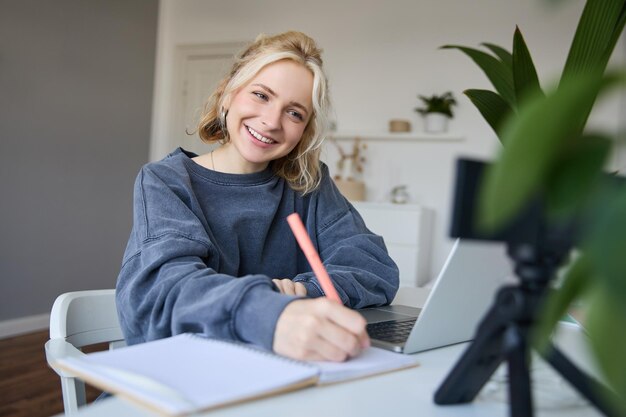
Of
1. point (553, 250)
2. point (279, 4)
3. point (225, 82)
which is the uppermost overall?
point (279, 4)


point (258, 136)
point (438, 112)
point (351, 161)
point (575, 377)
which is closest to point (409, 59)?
point (438, 112)

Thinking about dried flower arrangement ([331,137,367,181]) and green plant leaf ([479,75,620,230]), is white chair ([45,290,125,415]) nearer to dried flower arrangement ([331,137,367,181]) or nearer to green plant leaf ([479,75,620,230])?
green plant leaf ([479,75,620,230])

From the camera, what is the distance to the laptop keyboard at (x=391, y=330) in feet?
2.75

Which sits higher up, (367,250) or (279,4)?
(279,4)

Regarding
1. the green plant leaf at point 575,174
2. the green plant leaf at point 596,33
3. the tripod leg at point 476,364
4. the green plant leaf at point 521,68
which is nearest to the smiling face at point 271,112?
the green plant leaf at point 521,68

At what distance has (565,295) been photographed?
0.78 feet

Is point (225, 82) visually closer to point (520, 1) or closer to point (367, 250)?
point (367, 250)

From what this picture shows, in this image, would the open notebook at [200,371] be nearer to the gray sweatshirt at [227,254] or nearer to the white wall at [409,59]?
the gray sweatshirt at [227,254]

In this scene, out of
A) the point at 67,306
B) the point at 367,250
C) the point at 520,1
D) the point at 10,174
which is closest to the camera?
the point at 67,306

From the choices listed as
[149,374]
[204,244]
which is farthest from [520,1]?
[149,374]

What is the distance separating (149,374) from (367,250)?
752 mm

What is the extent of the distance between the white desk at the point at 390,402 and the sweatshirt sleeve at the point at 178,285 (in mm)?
130

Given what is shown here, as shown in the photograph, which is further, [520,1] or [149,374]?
[520,1]

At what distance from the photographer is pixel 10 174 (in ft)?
12.1
